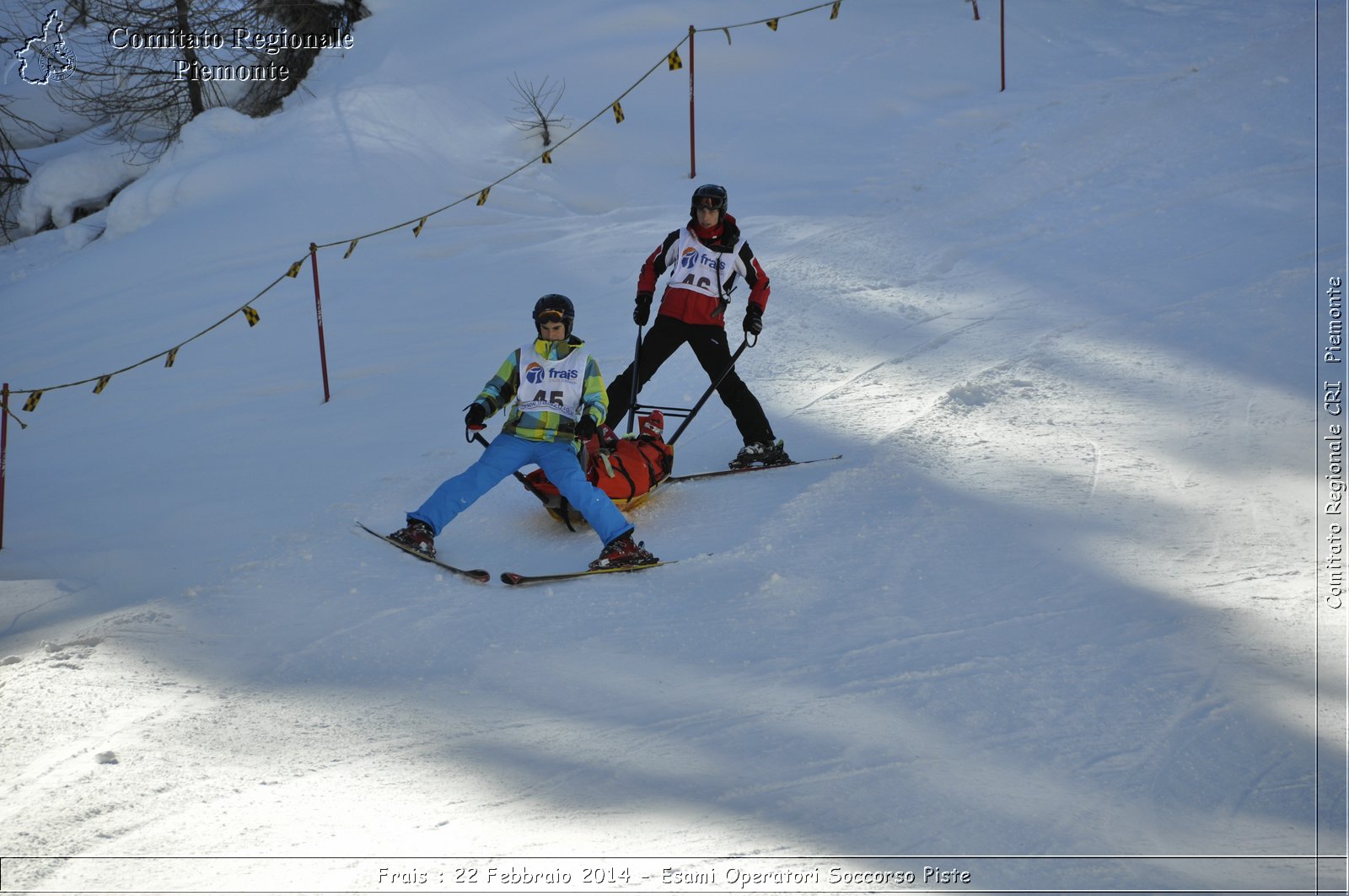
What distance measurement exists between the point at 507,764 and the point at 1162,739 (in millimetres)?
2530

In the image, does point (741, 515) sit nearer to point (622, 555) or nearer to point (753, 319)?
point (622, 555)

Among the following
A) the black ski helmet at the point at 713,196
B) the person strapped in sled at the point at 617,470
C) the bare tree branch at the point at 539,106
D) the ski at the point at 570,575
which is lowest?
the ski at the point at 570,575

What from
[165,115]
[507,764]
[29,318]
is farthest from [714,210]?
[165,115]

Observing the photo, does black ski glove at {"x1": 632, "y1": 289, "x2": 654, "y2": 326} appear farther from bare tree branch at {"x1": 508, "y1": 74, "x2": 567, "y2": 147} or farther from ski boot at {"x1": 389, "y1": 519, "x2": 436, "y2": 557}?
bare tree branch at {"x1": 508, "y1": 74, "x2": 567, "y2": 147}

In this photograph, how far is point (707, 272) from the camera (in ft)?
24.5

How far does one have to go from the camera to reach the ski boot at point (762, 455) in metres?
7.39

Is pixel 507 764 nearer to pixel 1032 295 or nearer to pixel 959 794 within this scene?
pixel 959 794

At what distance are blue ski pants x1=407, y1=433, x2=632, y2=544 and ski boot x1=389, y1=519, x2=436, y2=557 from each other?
0.11 ft

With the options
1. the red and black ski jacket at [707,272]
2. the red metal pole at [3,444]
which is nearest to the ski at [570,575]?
the red and black ski jacket at [707,272]

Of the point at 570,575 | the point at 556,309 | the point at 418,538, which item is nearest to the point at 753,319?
the point at 556,309

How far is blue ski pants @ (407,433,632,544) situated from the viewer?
6199 mm

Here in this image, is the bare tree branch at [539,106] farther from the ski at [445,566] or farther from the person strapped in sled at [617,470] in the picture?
the ski at [445,566]

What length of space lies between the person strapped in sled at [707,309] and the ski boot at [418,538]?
5.30 ft

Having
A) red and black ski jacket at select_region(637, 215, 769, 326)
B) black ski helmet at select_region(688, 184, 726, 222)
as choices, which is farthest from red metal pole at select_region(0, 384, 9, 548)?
black ski helmet at select_region(688, 184, 726, 222)
